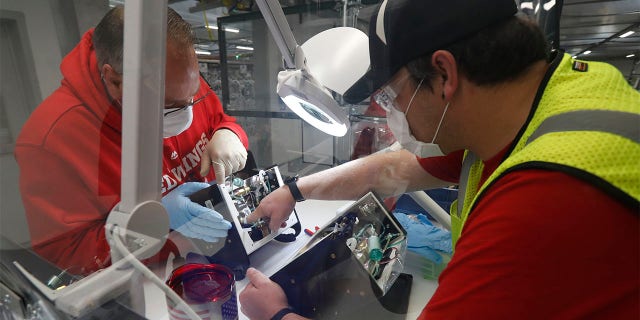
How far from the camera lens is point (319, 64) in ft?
2.79

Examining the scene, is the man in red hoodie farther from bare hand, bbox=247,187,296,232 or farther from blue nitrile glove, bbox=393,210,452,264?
blue nitrile glove, bbox=393,210,452,264

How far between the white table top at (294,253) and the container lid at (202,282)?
0.07 metres

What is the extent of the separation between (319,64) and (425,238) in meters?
0.73

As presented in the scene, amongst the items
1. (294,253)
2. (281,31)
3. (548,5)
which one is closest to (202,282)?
(294,253)

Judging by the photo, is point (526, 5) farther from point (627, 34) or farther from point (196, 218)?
point (196, 218)

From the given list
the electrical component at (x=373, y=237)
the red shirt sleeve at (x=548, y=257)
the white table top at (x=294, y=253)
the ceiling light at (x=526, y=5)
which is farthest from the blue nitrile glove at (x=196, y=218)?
the ceiling light at (x=526, y=5)

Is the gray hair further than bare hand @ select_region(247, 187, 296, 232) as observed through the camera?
No

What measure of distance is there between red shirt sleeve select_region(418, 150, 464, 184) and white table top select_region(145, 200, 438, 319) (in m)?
0.31

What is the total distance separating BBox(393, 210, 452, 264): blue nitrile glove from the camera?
109 cm

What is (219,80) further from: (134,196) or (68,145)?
(134,196)

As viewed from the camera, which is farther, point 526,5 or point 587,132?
point 526,5

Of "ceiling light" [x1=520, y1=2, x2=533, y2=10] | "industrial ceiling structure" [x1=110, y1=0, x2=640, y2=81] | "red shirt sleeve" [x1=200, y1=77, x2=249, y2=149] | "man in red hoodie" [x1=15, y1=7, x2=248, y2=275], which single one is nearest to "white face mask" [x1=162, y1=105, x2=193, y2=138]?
"man in red hoodie" [x1=15, y1=7, x2=248, y2=275]

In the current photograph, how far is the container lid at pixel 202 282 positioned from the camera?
636 millimetres

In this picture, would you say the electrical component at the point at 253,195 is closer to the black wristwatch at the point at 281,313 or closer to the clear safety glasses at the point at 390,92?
the black wristwatch at the point at 281,313
